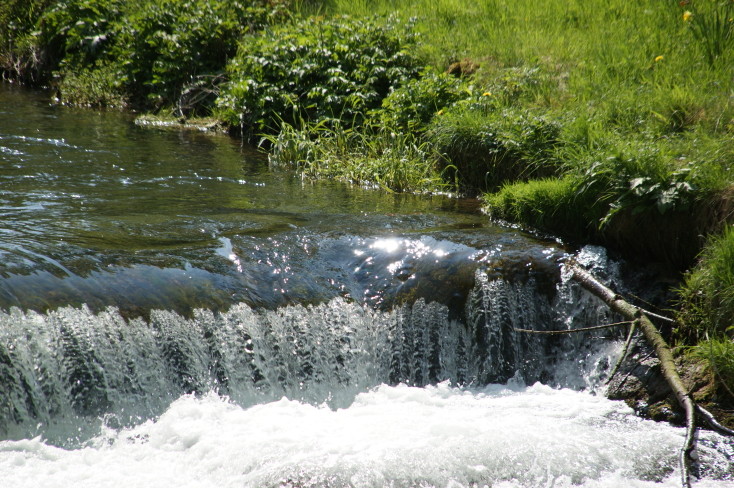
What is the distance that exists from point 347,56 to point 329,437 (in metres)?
7.38

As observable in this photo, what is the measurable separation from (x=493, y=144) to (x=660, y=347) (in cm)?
368

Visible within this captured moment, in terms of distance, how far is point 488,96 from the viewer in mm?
8656

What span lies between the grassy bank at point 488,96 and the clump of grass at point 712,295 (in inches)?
0.5

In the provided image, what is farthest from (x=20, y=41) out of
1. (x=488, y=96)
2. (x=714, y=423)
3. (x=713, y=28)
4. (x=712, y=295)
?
(x=714, y=423)

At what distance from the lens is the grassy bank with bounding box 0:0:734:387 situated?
5.53 meters

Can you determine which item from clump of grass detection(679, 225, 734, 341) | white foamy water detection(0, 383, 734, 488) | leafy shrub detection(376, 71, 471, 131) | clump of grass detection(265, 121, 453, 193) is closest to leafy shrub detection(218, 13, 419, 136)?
clump of grass detection(265, 121, 453, 193)

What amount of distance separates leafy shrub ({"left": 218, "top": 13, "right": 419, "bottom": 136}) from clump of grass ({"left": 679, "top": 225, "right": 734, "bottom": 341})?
224 inches

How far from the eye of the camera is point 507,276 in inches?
213

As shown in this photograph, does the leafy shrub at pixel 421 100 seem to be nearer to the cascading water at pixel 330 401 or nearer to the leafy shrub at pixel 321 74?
the leafy shrub at pixel 321 74

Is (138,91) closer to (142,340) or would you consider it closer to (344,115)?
(344,115)

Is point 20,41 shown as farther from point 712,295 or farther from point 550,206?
point 712,295

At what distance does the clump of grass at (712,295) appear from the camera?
15.1ft

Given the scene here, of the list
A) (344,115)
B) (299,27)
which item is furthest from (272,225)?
(299,27)

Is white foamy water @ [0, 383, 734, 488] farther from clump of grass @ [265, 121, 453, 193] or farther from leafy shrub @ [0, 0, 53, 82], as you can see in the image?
leafy shrub @ [0, 0, 53, 82]
